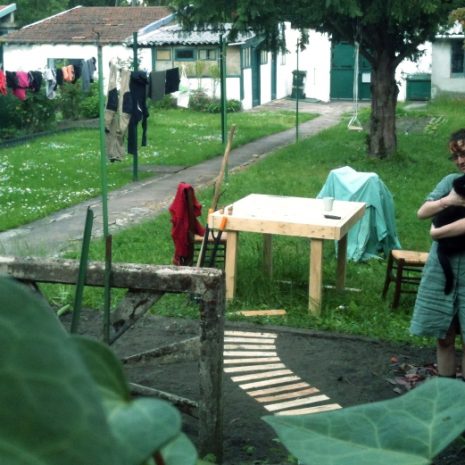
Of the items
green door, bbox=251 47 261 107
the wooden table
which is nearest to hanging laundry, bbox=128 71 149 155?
the wooden table

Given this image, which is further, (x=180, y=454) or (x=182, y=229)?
(x=182, y=229)

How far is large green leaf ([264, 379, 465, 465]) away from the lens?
0.37 metres

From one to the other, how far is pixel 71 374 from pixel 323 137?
22.6 metres

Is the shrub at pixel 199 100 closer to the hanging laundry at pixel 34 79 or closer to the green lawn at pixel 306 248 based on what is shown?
the green lawn at pixel 306 248

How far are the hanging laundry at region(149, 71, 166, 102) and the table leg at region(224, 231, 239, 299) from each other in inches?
327

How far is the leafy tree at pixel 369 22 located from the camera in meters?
15.8

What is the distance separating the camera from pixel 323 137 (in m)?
22.7

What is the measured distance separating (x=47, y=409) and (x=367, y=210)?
9799mm

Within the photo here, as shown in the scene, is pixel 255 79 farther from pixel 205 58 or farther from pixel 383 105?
pixel 383 105

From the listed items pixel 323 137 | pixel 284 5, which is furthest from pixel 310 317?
pixel 323 137

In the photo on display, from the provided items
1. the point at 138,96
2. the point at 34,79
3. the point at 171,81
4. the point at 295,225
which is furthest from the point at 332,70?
the point at 295,225

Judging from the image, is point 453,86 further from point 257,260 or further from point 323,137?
point 257,260

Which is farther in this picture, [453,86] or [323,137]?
[453,86]

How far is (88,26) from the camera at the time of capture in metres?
33.2
